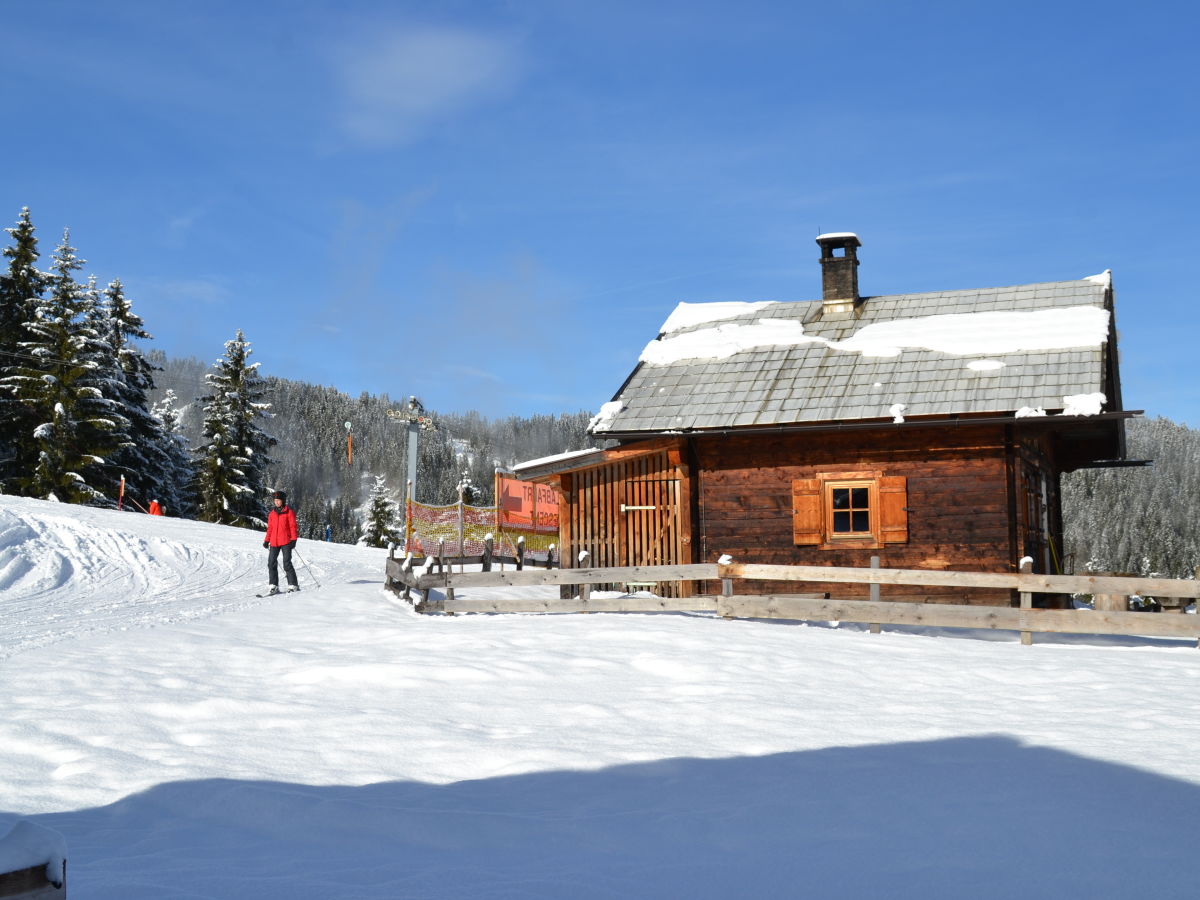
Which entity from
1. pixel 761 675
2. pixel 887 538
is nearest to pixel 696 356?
pixel 887 538

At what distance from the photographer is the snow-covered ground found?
4.92 metres

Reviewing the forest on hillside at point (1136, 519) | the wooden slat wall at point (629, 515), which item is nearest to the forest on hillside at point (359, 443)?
the forest on hillside at point (1136, 519)

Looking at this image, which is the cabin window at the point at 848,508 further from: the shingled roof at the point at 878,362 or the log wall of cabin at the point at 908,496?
the shingled roof at the point at 878,362

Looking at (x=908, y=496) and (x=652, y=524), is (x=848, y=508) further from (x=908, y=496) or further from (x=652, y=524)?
(x=652, y=524)

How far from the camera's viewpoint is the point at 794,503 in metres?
18.0

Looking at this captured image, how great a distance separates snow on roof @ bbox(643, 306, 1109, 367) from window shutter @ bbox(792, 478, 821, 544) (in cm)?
304

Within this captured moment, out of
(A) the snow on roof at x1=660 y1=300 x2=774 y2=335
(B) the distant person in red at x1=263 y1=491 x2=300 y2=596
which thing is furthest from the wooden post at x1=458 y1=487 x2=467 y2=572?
(B) the distant person in red at x1=263 y1=491 x2=300 y2=596

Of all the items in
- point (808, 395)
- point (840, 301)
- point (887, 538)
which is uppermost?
point (840, 301)

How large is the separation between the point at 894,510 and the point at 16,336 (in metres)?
35.4

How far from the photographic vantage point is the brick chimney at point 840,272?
2178 centimetres

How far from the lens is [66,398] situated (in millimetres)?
37406

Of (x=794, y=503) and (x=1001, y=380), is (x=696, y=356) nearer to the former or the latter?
(x=794, y=503)

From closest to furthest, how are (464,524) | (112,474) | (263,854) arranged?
(263,854)
(464,524)
(112,474)

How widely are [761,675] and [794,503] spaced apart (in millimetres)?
7994
